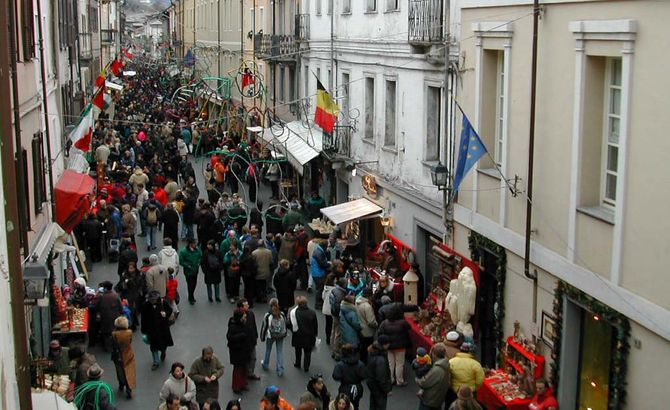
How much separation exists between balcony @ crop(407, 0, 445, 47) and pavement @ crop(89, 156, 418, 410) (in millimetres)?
5770

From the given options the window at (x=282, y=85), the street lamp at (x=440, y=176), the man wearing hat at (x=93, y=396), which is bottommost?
the man wearing hat at (x=93, y=396)

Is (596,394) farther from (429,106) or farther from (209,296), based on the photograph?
(209,296)

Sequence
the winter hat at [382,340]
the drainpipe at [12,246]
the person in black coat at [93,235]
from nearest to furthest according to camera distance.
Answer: the drainpipe at [12,246], the winter hat at [382,340], the person in black coat at [93,235]

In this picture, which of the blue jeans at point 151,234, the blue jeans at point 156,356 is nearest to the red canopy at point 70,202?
the blue jeans at point 156,356

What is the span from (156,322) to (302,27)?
53.9 feet

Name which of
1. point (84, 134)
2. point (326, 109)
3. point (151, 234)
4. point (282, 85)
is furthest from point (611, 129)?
point (282, 85)

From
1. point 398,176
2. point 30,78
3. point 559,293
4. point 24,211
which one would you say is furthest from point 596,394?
point 30,78

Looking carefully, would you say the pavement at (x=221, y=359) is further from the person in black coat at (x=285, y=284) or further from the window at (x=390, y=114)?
the window at (x=390, y=114)

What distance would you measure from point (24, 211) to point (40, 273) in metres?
1.08

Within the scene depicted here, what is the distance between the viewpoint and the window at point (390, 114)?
2210 centimetres

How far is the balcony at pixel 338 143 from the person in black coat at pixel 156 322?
9.77m

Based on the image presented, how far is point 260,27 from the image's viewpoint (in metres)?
40.5

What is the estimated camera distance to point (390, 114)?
73.0 feet

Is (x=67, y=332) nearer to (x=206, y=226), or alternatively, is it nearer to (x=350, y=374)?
(x=350, y=374)
